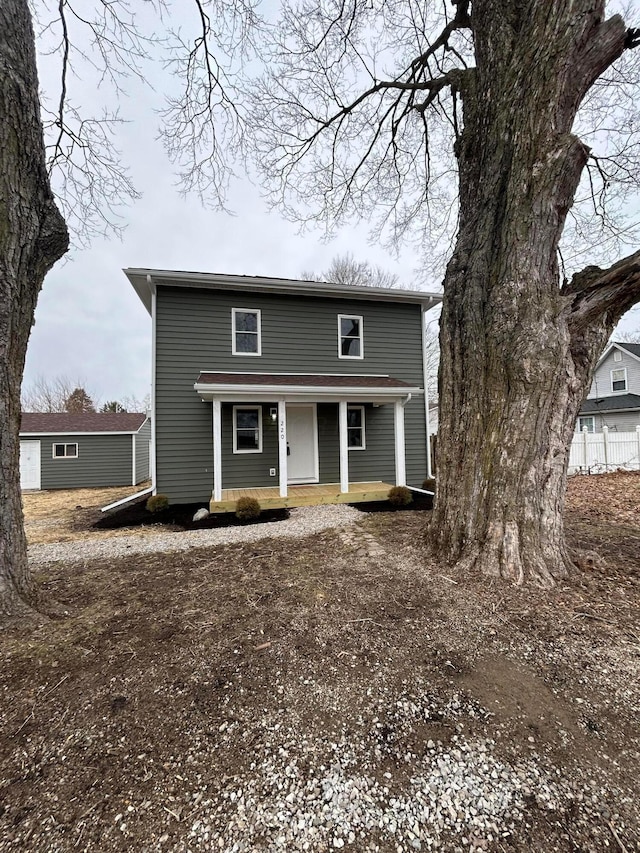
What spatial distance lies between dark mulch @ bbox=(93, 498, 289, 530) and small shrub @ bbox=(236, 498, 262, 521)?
99 millimetres

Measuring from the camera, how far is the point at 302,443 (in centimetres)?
916

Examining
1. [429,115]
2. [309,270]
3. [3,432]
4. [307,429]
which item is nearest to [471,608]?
[3,432]

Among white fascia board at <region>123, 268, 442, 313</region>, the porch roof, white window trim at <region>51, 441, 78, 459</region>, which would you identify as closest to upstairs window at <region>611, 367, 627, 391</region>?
white fascia board at <region>123, 268, 442, 313</region>

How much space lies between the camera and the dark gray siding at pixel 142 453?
14977 millimetres

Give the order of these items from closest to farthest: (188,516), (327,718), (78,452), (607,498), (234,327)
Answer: (327,718) < (188,516) < (607,498) < (234,327) < (78,452)

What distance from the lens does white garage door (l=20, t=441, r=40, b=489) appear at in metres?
13.4

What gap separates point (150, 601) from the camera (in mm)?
3154

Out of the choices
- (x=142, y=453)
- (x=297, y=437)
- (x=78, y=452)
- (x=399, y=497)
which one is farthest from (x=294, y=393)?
(x=78, y=452)

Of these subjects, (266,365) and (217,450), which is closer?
(217,450)

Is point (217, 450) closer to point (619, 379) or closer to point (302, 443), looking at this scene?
point (302, 443)

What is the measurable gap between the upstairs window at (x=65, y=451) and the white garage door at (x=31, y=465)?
580 millimetres

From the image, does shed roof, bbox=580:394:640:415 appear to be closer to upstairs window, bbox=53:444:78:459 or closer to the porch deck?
the porch deck

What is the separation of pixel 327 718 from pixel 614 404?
72.8 feet

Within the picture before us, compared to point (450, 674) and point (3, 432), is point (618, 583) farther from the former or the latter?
point (3, 432)
